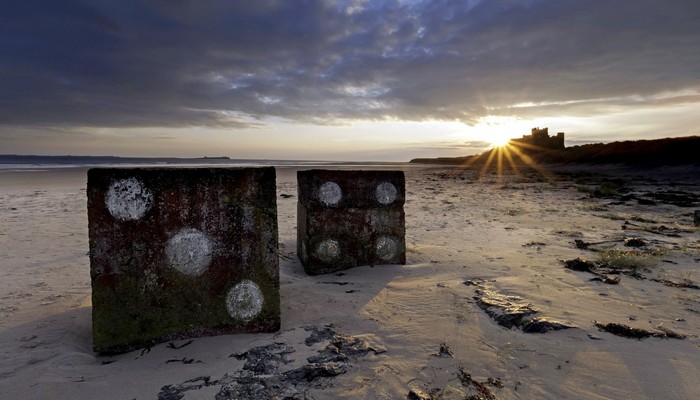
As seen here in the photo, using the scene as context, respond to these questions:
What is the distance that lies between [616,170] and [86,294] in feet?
97.5

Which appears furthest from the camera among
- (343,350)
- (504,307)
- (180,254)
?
(504,307)

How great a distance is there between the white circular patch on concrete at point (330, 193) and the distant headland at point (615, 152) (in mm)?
26101

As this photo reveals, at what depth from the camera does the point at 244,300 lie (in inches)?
113

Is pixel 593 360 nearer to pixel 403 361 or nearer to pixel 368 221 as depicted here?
pixel 403 361

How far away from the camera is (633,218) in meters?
8.05

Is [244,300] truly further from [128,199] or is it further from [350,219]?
[350,219]

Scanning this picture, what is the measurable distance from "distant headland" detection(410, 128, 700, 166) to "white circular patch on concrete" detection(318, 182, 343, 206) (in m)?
26.1

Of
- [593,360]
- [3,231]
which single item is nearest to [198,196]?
[593,360]

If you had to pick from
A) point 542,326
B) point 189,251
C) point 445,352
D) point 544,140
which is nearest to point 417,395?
point 445,352

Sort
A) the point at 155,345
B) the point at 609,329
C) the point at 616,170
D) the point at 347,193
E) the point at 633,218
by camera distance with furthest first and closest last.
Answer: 1. the point at 616,170
2. the point at 633,218
3. the point at 347,193
4. the point at 609,329
5. the point at 155,345

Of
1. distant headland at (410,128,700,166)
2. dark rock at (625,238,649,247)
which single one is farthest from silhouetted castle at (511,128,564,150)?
dark rock at (625,238,649,247)

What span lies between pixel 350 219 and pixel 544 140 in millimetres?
50910

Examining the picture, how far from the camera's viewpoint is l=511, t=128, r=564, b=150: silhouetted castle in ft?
151

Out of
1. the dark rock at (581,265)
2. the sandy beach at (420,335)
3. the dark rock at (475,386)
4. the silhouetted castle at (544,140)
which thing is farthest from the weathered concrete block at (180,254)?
the silhouetted castle at (544,140)
